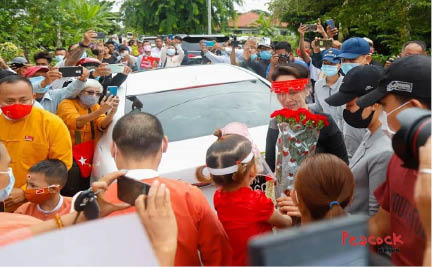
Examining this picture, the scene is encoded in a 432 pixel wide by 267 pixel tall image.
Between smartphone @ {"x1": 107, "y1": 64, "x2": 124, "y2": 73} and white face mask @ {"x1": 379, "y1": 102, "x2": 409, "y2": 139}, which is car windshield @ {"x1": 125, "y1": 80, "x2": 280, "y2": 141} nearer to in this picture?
smartphone @ {"x1": 107, "y1": 64, "x2": 124, "y2": 73}

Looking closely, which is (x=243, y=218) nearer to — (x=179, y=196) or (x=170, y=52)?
(x=179, y=196)

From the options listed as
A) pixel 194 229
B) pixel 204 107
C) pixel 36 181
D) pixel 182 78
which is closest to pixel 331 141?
pixel 194 229

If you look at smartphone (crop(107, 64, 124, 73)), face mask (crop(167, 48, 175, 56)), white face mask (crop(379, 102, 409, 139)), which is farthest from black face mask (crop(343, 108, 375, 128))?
face mask (crop(167, 48, 175, 56))

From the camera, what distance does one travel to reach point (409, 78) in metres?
1.79

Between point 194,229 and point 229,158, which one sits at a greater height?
point 229,158

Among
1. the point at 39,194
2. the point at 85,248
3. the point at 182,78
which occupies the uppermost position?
the point at 85,248

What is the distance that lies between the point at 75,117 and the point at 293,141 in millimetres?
2423

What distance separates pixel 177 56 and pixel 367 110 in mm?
8902

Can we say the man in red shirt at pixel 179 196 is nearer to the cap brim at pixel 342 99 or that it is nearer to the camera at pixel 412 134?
the camera at pixel 412 134

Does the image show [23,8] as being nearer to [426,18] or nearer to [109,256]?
[426,18]

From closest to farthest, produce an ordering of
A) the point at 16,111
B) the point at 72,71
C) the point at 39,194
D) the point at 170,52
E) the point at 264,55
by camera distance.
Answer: the point at 39,194
the point at 16,111
the point at 72,71
the point at 264,55
the point at 170,52

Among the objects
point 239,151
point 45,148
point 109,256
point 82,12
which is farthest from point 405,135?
point 82,12

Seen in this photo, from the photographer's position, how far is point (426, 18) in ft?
28.2

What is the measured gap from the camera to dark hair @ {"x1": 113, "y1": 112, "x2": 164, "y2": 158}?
6.59 ft
